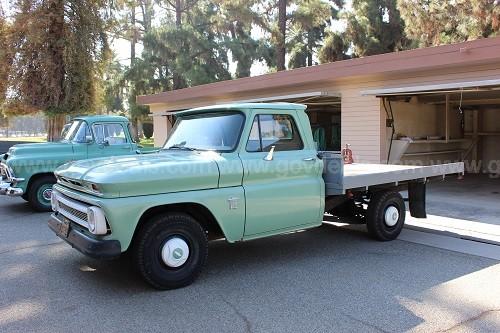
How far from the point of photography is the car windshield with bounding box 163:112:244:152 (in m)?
5.33

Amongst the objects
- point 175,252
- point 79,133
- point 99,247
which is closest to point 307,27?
point 79,133

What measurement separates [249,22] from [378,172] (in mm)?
22036

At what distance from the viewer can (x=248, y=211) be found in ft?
16.8

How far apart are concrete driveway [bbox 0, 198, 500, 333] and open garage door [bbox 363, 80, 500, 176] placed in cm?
623

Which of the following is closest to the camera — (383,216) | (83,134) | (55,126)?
(383,216)

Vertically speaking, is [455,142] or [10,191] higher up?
[455,142]

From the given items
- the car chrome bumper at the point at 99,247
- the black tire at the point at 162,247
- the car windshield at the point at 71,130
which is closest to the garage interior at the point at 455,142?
the black tire at the point at 162,247

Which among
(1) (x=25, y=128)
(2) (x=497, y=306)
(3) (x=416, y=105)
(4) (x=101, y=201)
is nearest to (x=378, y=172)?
(2) (x=497, y=306)

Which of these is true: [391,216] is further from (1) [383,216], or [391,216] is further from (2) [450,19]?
(2) [450,19]

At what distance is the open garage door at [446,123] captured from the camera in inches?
458

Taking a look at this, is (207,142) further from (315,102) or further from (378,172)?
(315,102)

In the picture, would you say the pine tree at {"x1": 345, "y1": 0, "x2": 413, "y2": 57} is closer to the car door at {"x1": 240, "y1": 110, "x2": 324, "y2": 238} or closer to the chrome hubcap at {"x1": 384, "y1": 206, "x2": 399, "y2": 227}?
the chrome hubcap at {"x1": 384, "y1": 206, "x2": 399, "y2": 227}

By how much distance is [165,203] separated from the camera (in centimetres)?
461

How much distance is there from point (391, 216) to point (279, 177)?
222cm
